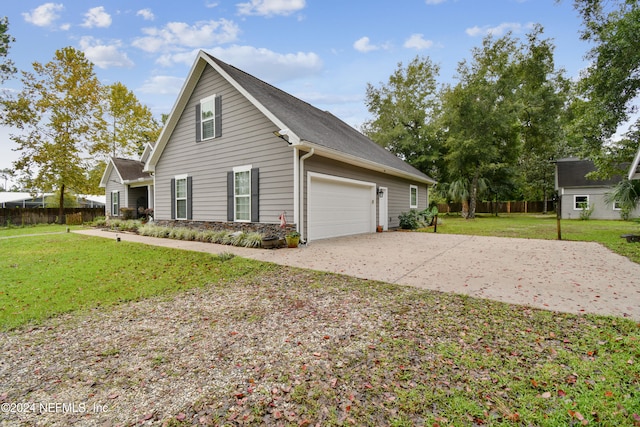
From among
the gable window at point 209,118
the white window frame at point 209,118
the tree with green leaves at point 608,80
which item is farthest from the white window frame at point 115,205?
the tree with green leaves at point 608,80

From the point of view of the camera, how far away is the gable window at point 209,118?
1038 cm

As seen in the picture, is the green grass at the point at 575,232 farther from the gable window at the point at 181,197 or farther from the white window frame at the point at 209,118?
the gable window at the point at 181,197

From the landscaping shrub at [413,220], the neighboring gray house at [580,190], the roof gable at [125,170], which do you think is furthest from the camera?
the neighboring gray house at [580,190]

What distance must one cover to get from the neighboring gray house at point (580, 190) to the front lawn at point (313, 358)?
81.1ft

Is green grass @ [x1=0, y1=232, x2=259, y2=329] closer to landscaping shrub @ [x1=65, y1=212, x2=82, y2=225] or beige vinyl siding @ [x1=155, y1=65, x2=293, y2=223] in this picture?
beige vinyl siding @ [x1=155, y1=65, x2=293, y2=223]

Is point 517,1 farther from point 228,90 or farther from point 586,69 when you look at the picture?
point 228,90

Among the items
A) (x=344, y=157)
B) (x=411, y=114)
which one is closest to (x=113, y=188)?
(x=344, y=157)

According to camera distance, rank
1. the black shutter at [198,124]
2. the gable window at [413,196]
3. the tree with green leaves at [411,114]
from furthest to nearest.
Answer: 1. the tree with green leaves at [411,114]
2. the gable window at [413,196]
3. the black shutter at [198,124]

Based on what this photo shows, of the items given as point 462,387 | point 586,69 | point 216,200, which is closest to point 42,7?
point 216,200

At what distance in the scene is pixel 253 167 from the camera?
30.9 feet

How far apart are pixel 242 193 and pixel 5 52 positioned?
20143 millimetres

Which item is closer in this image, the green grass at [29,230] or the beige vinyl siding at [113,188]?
the green grass at [29,230]

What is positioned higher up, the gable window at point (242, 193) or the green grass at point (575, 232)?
the gable window at point (242, 193)

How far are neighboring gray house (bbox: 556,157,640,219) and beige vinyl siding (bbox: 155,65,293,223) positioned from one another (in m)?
23.6
